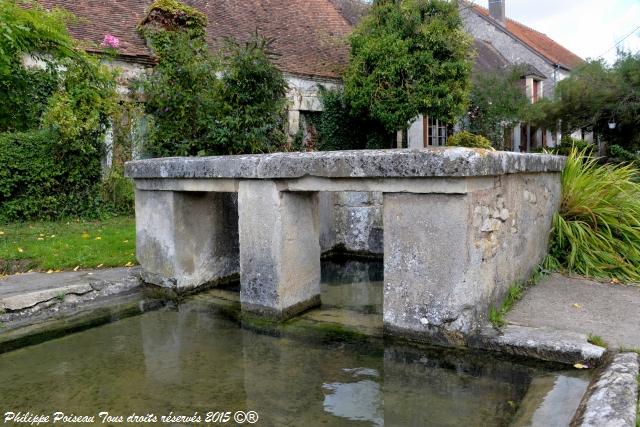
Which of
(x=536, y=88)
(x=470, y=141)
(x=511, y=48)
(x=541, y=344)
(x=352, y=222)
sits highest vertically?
(x=511, y=48)

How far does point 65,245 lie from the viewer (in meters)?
6.75

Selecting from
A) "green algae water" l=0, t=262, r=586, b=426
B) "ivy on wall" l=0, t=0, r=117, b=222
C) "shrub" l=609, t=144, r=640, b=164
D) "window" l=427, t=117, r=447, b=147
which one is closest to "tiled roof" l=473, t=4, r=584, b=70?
"window" l=427, t=117, r=447, b=147

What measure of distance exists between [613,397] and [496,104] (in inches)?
681

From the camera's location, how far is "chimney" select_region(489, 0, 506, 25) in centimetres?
2609

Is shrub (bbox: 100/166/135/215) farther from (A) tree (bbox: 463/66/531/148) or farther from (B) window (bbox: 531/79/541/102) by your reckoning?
(B) window (bbox: 531/79/541/102)

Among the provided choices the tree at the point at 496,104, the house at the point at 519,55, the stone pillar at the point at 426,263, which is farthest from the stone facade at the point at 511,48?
the stone pillar at the point at 426,263

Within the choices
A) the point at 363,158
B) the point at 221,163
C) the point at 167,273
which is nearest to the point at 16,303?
the point at 167,273

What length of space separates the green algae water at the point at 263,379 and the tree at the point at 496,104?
643 inches

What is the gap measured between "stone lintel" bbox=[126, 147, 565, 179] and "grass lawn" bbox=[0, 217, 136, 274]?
1.46 metres

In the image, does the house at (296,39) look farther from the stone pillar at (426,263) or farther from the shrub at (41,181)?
the stone pillar at (426,263)

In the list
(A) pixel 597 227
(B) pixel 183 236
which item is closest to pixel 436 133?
(A) pixel 597 227

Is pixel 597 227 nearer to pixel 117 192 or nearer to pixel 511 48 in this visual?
pixel 117 192

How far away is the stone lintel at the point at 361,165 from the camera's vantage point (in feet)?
11.7

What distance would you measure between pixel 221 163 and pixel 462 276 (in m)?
2.35
